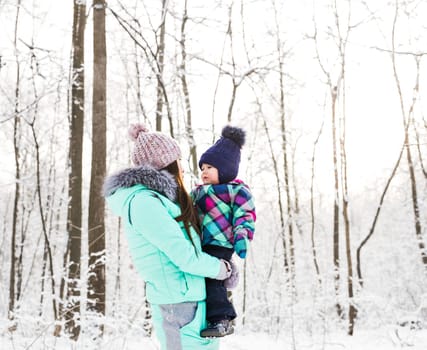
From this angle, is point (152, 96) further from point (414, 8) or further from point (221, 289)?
point (221, 289)

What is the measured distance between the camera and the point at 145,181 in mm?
1849

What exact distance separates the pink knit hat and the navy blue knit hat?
0.64 ft

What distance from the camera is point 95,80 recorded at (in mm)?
5156

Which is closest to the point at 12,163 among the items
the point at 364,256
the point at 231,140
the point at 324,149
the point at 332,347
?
the point at 324,149

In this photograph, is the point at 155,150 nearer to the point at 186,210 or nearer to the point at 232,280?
the point at 186,210

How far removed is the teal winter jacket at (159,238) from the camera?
174cm

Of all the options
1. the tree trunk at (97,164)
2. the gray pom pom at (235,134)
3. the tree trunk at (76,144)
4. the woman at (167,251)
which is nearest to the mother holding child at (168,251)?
the woman at (167,251)

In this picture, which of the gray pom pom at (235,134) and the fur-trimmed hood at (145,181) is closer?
the fur-trimmed hood at (145,181)

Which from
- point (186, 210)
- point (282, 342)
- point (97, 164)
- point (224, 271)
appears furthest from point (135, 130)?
point (282, 342)

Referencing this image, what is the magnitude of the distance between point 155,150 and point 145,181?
0.67ft

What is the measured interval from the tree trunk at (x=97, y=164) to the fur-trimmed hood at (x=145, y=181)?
129 inches

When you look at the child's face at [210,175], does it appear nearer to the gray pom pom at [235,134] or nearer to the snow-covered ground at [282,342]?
the gray pom pom at [235,134]

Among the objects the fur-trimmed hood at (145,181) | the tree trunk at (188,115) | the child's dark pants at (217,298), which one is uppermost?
the tree trunk at (188,115)

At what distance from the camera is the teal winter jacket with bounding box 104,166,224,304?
1736mm
